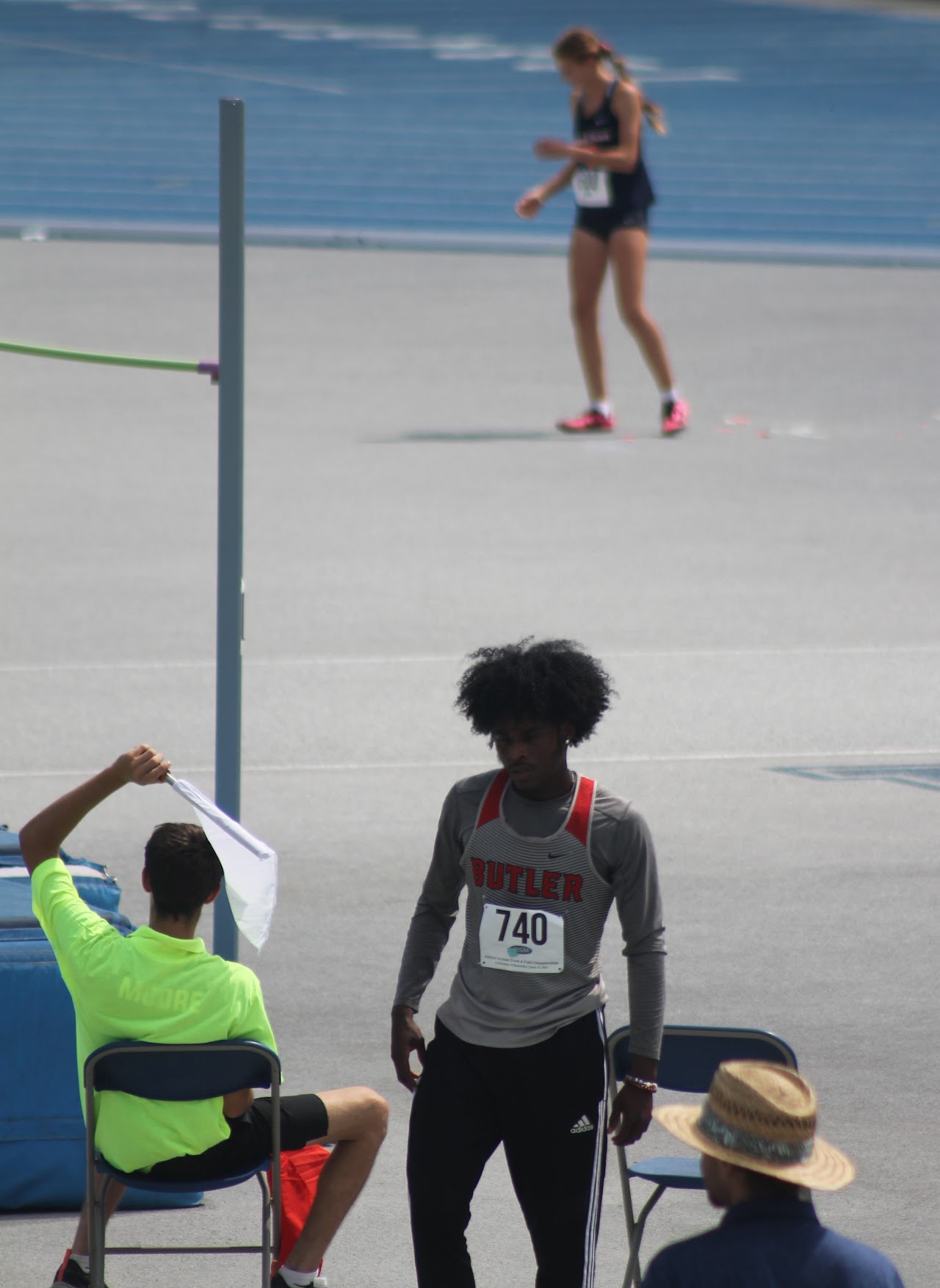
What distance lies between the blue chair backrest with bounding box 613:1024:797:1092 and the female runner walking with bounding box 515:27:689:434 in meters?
11.0

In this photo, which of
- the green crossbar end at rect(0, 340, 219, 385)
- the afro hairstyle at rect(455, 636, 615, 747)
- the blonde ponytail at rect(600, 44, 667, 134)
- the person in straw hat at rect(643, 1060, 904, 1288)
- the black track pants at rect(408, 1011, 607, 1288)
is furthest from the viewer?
the blonde ponytail at rect(600, 44, 667, 134)


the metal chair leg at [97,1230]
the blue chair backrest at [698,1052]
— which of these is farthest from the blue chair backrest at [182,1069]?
the blue chair backrest at [698,1052]

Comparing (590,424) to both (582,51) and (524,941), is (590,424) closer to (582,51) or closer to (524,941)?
(582,51)

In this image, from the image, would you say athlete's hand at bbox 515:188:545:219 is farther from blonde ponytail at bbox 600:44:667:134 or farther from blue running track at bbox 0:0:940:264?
blue running track at bbox 0:0:940:264

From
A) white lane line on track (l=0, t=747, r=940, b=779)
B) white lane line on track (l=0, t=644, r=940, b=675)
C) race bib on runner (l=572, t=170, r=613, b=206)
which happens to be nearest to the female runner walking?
race bib on runner (l=572, t=170, r=613, b=206)

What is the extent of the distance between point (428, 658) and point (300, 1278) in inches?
257

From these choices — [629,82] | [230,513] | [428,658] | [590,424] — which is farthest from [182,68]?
[230,513]

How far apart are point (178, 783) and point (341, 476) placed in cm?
1071

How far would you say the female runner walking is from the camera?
15.1 meters

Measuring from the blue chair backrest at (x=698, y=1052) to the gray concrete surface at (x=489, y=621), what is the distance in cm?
76

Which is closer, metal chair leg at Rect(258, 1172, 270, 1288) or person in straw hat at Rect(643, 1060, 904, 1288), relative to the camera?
person in straw hat at Rect(643, 1060, 904, 1288)

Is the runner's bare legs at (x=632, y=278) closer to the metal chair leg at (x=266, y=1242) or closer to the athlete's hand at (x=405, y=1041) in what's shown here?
the athlete's hand at (x=405, y=1041)

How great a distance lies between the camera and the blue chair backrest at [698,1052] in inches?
179

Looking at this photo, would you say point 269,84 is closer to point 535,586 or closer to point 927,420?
point 927,420
